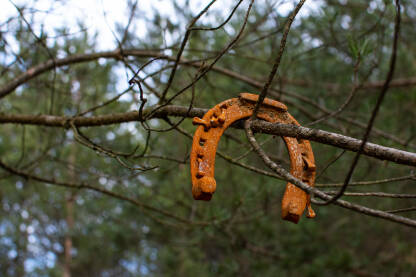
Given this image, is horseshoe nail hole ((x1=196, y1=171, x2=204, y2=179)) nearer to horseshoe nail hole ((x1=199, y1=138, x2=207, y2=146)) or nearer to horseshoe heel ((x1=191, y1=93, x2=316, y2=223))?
horseshoe heel ((x1=191, y1=93, x2=316, y2=223))

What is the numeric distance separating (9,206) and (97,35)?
560cm

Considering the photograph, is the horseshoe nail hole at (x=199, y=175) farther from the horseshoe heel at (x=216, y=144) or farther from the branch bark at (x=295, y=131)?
the branch bark at (x=295, y=131)

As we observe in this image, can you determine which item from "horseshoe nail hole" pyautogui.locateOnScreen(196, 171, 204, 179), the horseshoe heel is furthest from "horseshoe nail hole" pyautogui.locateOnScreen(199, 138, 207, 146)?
"horseshoe nail hole" pyautogui.locateOnScreen(196, 171, 204, 179)

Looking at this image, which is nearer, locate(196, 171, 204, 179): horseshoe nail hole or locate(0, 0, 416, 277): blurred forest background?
locate(196, 171, 204, 179): horseshoe nail hole

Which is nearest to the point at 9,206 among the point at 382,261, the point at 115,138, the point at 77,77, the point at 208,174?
the point at 77,77

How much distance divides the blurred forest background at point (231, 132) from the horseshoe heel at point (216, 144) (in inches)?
11.6

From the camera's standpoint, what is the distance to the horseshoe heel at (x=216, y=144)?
121 centimetres

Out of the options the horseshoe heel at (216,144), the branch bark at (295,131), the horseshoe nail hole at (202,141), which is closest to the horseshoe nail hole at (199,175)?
the horseshoe heel at (216,144)

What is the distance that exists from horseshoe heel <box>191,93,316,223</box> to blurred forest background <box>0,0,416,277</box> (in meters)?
0.29

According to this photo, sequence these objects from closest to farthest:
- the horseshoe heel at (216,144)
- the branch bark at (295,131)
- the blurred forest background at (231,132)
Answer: the branch bark at (295,131), the horseshoe heel at (216,144), the blurred forest background at (231,132)

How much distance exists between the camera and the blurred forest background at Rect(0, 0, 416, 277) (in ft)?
7.81

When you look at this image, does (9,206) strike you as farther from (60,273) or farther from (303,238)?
(303,238)

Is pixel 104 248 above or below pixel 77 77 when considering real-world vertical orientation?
below

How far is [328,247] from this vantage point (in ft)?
14.9
